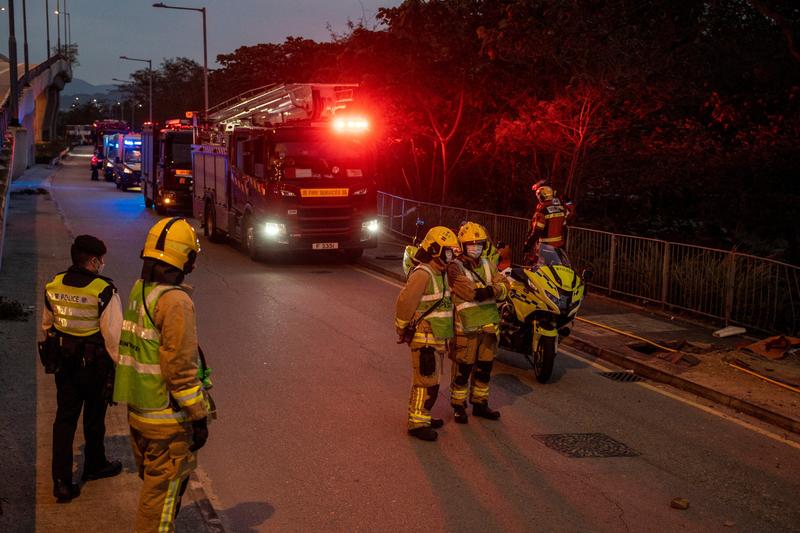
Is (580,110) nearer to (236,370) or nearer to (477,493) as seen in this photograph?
(236,370)

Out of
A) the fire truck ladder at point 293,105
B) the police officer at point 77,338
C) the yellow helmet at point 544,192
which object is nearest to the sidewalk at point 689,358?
the yellow helmet at point 544,192

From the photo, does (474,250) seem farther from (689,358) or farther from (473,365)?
(689,358)

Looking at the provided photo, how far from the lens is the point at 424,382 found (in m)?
7.56

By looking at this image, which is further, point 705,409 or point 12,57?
point 12,57

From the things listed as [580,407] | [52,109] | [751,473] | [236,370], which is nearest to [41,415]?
[236,370]

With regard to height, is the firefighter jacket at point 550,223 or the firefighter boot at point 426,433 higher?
the firefighter jacket at point 550,223

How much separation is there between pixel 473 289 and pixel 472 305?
6.3 inches

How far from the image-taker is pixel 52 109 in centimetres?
10888

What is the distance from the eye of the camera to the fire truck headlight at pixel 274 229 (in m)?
18.4

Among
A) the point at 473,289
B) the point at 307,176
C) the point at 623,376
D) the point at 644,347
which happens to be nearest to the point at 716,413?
the point at 623,376

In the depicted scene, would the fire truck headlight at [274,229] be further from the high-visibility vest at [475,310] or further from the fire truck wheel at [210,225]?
the high-visibility vest at [475,310]

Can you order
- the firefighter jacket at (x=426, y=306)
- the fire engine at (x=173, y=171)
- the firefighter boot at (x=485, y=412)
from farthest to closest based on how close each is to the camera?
the fire engine at (x=173, y=171)
the firefighter boot at (x=485, y=412)
the firefighter jacket at (x=426, y=306)

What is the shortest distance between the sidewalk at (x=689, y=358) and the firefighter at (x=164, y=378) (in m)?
5.86

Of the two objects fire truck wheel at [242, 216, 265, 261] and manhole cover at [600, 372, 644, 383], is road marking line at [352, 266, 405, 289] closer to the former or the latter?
fire truck wheel at [242, 216, 265, 261]
